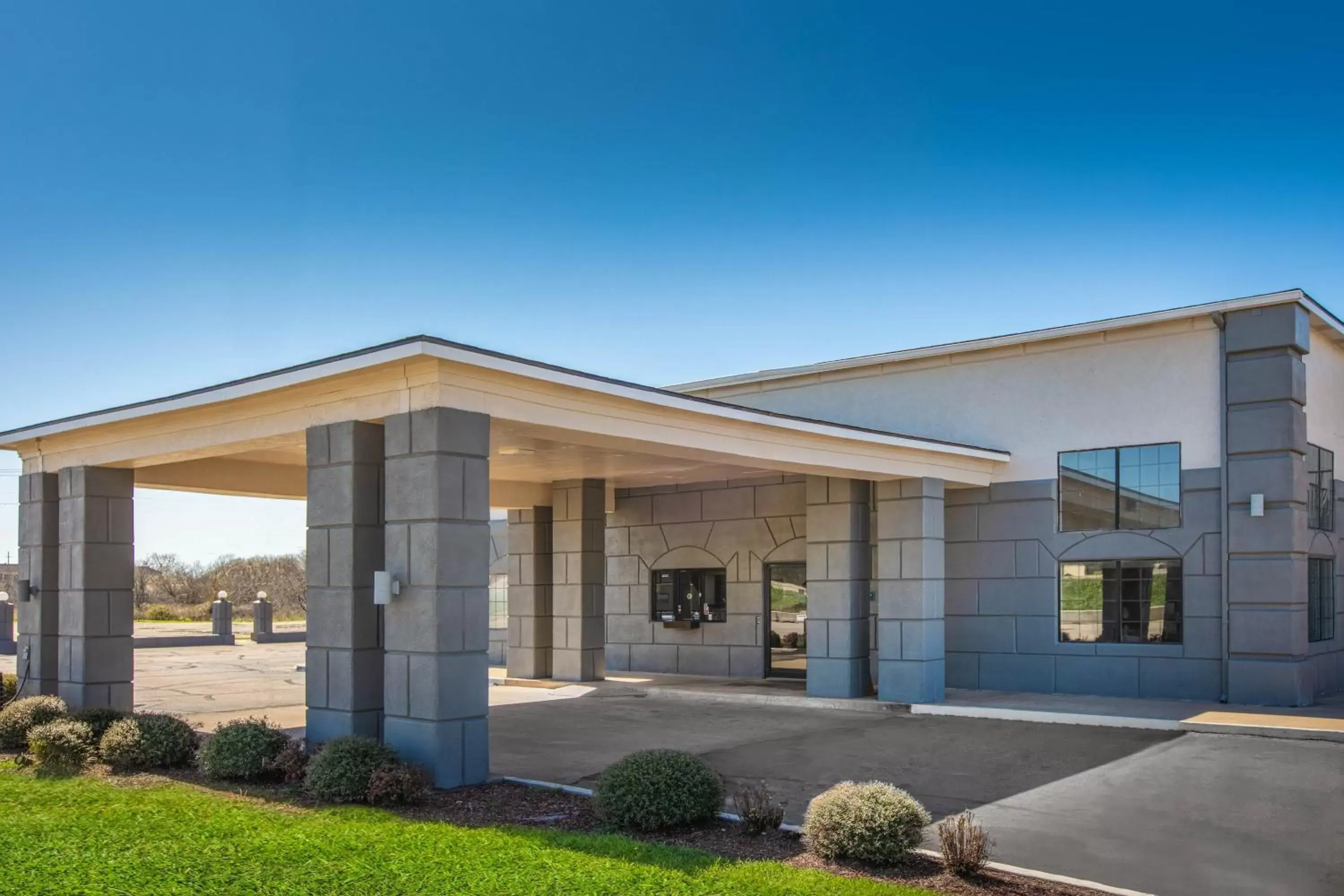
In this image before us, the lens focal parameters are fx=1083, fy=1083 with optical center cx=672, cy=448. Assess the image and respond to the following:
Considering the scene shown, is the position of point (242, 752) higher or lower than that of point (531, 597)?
lower

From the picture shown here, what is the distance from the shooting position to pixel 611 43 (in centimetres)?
1681

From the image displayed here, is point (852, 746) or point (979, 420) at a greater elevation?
point (979, 420)

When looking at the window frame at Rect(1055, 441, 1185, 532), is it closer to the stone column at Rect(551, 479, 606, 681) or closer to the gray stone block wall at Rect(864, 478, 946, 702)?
the gray stone block wall at Rect(864, 478, 946, 702)

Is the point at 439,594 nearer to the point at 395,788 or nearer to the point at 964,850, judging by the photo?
the point at 395,788

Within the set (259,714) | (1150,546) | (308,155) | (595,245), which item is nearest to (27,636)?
(259,714)

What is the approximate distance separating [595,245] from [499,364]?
1048 centimetres

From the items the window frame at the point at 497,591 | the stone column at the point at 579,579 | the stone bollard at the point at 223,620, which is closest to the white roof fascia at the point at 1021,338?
the stone column at the point at 579,579

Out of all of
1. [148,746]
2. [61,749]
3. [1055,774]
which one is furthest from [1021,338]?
[61,749]

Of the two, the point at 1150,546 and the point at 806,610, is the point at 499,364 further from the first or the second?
the point at 1150,546

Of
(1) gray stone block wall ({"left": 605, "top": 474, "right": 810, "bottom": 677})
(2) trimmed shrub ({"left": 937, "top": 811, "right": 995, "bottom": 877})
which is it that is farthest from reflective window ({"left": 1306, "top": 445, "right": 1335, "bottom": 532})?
(2) trimmed shrub ({"left": 937, "top": 811, "right": 995, "bottom": 877})

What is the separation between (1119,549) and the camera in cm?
1747

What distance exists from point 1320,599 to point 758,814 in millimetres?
13599

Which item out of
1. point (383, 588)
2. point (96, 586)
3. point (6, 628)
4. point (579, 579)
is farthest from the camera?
point (6, 628)

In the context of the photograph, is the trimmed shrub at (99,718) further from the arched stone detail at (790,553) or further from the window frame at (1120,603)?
the window frame at (1120,603)
